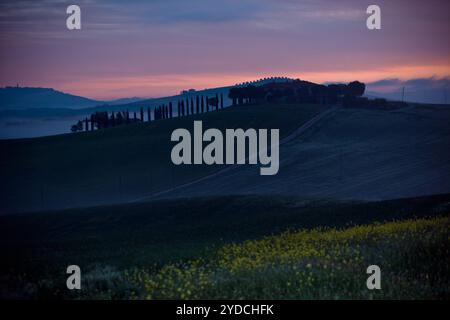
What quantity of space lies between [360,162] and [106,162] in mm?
37802

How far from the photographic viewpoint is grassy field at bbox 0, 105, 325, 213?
75.4 metres

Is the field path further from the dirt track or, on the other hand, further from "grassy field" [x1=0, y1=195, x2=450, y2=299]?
"grassy field" [x1=0, y1=195, x2=450, y2=299]

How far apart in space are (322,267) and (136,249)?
35.6 ft

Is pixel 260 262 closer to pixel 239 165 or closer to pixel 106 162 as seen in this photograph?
A: pixel 239 165

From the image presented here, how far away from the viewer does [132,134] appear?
105562mm

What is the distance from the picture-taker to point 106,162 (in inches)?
3509

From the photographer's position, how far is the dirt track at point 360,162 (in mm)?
57609

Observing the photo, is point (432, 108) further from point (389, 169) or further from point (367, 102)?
point (389, 169)

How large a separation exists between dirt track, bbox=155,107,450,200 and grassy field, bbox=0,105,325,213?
6737 mm

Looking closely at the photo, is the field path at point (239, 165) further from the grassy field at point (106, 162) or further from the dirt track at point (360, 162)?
the grassy field at point (106, 162)

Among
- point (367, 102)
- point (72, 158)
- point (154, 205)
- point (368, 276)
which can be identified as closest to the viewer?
point (368, 276)

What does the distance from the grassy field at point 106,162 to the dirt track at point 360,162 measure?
6737mm

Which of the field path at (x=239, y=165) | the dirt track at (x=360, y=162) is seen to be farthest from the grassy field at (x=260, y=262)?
the field path at (x=239, y=165)
